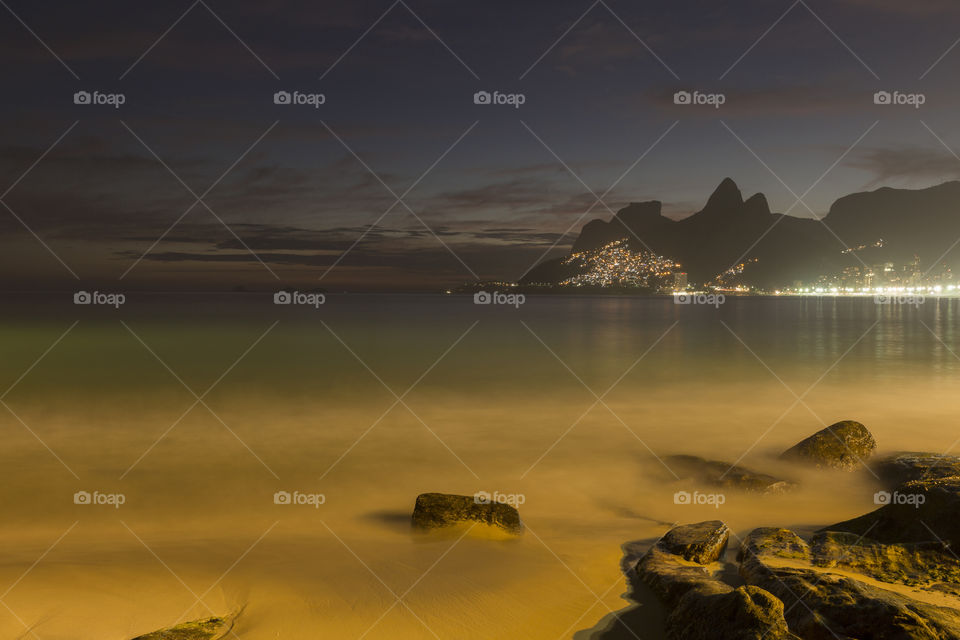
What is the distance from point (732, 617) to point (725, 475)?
6.43 meters

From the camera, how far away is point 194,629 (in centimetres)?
576

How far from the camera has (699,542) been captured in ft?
23.0

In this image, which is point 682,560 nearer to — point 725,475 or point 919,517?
point 919,517

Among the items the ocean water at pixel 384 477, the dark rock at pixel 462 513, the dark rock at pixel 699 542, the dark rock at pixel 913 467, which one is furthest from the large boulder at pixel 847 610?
the dark rock at pixel 913 467

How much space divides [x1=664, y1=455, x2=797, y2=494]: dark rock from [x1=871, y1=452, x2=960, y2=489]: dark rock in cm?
169

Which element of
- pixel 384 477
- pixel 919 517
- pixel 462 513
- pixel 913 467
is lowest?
pixel 919 517

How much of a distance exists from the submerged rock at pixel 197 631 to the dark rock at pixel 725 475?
25.6 feet

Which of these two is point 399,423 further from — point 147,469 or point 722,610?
point 722,610

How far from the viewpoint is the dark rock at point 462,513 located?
27.7ft

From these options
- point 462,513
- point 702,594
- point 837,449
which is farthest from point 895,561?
point 837,449

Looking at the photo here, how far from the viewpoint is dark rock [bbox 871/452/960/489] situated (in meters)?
9.45

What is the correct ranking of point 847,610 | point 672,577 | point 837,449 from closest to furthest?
1. point 847,610
2. point 672,577
3. point 837,449

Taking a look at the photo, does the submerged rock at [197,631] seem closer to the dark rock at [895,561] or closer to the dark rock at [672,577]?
the dark rock at [672,577]

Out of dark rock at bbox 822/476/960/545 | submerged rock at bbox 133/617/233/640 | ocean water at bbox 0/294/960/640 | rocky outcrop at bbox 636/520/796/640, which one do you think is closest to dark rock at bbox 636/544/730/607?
rocky outcrop at bbox 636/520/796/640
